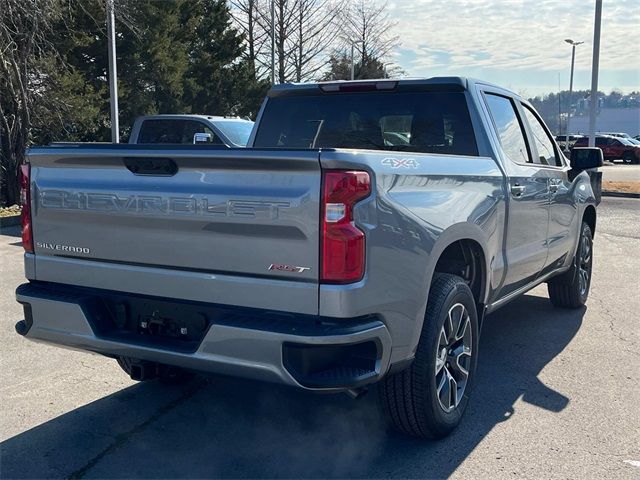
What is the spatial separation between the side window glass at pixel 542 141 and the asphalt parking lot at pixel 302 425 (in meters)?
1.51

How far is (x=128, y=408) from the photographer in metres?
4.09

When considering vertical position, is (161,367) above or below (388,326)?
below

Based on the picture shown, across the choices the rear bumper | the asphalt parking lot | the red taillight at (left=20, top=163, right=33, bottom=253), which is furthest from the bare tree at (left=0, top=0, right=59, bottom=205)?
the rear bumper

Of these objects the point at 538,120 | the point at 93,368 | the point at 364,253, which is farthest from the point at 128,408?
the point at 538,120

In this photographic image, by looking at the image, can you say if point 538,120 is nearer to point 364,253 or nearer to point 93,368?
point 364,253

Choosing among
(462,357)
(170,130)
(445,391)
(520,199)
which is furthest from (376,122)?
(170,130)

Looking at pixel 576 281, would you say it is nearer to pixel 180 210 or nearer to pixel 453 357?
pixel 453 357

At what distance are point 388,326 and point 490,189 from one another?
1.45 metres

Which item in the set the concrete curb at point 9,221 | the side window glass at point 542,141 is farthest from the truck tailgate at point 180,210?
the concrete curb at point 9,221

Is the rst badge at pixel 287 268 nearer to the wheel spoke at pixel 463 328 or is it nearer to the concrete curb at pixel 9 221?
the wheel spoke at pixel 463 328

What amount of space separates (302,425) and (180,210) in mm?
1524

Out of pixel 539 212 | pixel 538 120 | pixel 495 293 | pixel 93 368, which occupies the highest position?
pixel 538 120

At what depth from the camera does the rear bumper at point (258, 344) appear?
2.85 meters

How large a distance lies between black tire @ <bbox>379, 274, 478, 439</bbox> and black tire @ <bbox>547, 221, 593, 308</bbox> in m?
2.94
